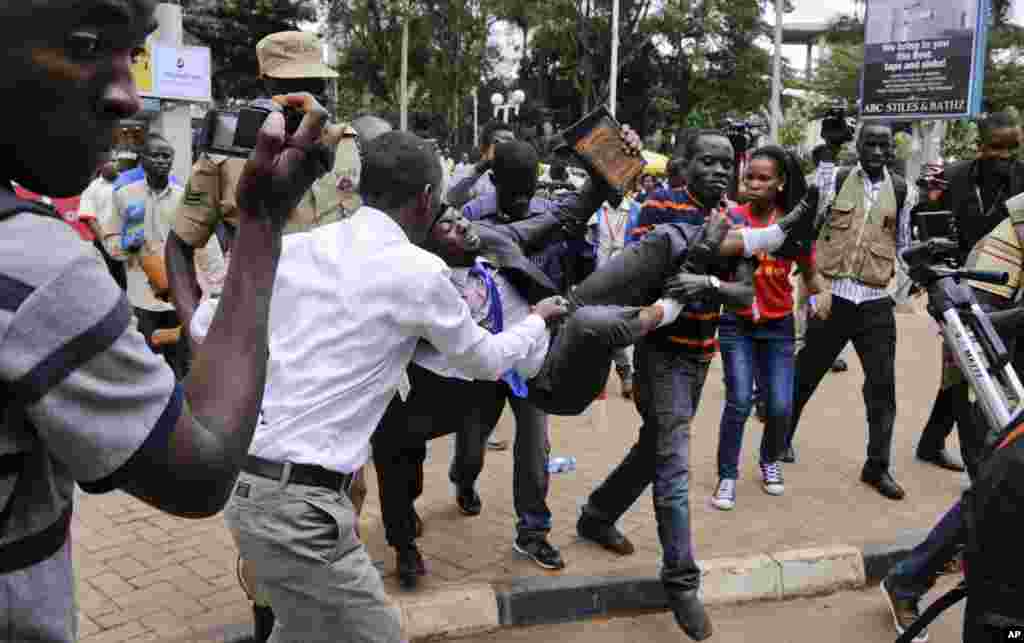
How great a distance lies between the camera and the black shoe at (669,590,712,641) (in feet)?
12.1

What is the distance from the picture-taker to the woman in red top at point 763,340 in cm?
514

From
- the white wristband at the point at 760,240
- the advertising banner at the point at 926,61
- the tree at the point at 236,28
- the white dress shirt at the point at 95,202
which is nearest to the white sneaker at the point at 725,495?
the white wristband at the point at 760,240

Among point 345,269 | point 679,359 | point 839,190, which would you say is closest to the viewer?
point 345,269

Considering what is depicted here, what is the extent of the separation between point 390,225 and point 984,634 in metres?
1.96

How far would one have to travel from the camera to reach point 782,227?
4.33 m

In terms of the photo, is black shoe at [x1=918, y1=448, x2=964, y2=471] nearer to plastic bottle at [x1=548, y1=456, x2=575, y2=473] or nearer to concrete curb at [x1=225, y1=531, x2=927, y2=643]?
concrete curb at [x1=225, y1=531, x2=927, y2=643]

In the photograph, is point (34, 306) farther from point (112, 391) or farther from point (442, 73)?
point (442, 73)

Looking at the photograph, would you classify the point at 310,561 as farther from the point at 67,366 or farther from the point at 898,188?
the point at 898,188

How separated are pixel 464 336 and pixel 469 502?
8.35 ft

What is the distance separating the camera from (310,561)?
7.74 feet

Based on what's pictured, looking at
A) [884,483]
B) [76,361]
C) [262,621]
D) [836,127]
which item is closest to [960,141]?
[836,127]

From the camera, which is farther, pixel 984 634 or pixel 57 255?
pixel 984 634

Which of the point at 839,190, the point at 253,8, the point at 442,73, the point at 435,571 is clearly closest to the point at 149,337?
the point at 435,571

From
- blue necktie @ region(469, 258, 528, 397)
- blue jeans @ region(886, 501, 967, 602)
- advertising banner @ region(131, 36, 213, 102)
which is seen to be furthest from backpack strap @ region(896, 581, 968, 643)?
advertising banner @ region(131, 36, 213, 102)
